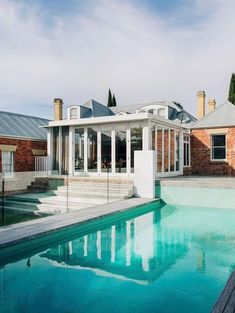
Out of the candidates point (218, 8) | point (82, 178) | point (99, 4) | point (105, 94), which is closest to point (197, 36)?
point (218, 8)

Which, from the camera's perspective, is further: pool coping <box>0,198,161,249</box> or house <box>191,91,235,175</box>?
house <box>191,91,235,175</box>

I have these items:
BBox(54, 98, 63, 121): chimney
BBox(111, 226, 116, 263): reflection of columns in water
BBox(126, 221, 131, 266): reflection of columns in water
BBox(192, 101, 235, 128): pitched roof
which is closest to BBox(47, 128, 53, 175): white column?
BBox(54, 98, 63, 121): chimney

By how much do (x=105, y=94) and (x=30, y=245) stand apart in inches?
1342

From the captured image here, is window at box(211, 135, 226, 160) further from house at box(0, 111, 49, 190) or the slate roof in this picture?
house at box(0, 111, 49, 190)

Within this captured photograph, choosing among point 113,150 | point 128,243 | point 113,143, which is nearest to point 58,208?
point 113,150

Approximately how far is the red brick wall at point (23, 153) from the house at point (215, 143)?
36.1ft

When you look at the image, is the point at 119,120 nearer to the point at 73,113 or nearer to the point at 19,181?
the point at 19,181

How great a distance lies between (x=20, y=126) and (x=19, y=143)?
1746 mm

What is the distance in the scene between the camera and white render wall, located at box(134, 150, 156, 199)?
13.6m

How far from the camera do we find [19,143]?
1734 cm

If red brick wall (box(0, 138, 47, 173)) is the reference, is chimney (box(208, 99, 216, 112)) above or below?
above

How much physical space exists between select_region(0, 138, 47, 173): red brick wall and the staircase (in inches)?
134

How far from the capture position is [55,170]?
59.1ft

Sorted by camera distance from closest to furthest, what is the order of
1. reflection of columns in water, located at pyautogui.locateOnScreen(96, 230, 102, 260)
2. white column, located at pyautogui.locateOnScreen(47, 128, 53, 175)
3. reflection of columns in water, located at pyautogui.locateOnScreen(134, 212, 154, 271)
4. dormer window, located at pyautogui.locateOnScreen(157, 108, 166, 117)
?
reflection of columns in water, located at pyautogui.locateOnScreen(134, 212, 154, 271) < reflection of columns in water, located at pyautogui.locateOnScreen(96, 230, 102, 260) < white column, located at pyautogui.locateOnScreen(47, 128, 53, 175) < dormer window, located at pyautogui.locateOnScreen(157, 108, 166, 117)
